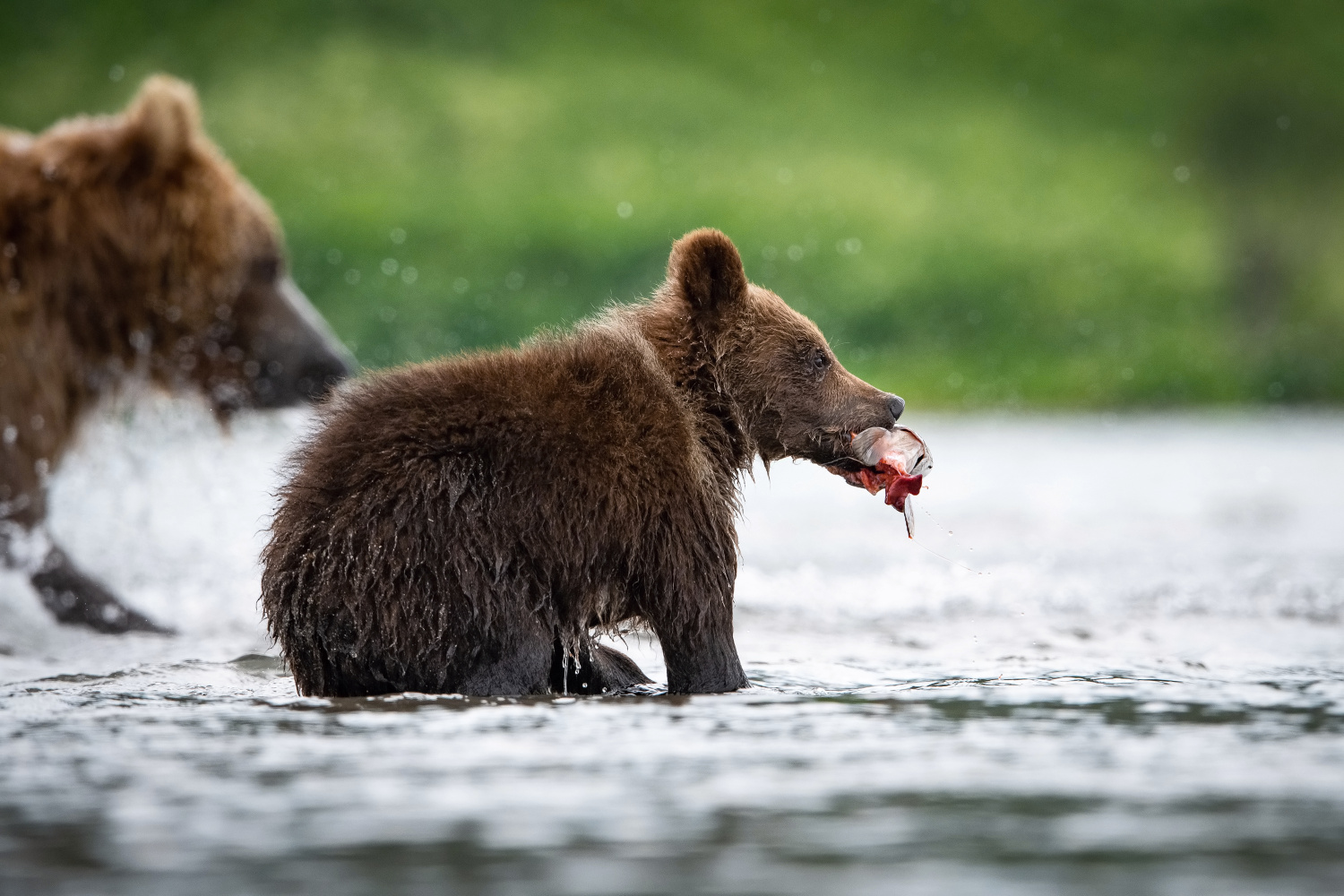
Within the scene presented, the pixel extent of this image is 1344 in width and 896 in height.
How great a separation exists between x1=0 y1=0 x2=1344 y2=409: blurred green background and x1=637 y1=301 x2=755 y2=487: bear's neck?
13.5m

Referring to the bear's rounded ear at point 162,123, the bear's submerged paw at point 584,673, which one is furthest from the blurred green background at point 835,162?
the bear's submerged paw at point 584,673

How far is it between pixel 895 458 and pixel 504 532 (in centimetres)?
139

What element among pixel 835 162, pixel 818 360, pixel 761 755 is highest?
pixel 835 162

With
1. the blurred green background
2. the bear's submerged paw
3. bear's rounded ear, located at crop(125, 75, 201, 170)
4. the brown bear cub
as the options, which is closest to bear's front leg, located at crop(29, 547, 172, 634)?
bear's rounded ear, located at crop(125, 75, 201, 170)

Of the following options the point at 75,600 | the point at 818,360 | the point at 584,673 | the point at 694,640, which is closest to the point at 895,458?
the point at 818,360

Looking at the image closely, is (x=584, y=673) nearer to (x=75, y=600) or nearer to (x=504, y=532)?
(x=504, y=532)

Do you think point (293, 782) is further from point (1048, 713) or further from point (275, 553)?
point (1048, 713)

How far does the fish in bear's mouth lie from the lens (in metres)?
5.46

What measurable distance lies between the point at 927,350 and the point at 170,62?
554 inches

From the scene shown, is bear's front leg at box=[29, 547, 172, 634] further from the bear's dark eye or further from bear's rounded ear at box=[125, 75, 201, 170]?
the bear's dark eye

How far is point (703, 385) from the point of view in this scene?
5.38 meters

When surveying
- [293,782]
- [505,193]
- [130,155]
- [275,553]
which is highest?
[505,193]

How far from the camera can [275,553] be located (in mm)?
4699

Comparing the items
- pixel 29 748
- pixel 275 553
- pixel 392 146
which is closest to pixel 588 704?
pixel 275 553
